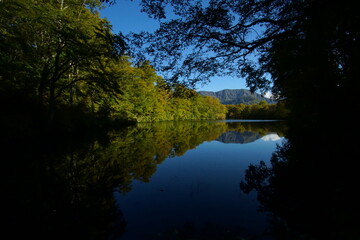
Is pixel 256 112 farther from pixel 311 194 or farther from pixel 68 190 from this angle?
pixel 68 190

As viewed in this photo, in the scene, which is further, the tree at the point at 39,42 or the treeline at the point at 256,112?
the treeline at the point at 256,112

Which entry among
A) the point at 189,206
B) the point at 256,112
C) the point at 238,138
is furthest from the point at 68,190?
the point at 256,112

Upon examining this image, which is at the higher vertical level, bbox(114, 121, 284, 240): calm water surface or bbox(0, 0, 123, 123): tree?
bbox(0, 0, 123, 123): tree

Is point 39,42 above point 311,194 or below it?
above

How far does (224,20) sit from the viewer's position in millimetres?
6543

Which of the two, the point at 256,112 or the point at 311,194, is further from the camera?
the point at 256,112

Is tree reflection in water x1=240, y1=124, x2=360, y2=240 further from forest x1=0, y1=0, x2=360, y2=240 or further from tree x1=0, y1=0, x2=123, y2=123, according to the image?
tree x1=0, y1=0, x2=123, y2=123

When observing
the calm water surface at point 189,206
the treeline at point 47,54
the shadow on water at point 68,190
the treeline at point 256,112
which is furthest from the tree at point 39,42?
the treeline at point 256,112

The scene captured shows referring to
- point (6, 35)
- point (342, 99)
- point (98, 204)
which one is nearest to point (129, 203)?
point (98, 204)

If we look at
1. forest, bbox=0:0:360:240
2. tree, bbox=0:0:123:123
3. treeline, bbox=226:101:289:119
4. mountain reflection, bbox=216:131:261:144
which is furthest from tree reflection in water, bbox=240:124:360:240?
treeline, bbox=226:101:289:119

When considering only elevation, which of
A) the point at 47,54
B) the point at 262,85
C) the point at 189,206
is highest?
the point at 47,54

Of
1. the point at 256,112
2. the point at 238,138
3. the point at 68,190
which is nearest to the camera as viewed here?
the point at 68,190

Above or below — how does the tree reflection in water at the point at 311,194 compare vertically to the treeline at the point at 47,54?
below

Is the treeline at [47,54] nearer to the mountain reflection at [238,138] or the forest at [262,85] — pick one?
the forest at [262,85]
